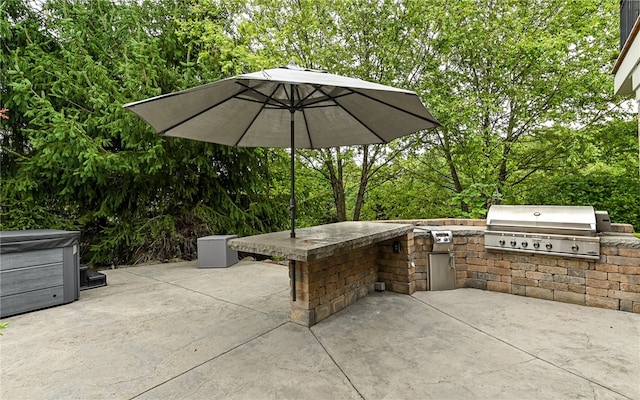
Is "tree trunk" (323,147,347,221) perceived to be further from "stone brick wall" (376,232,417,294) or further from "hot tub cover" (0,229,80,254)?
"hot tub cover" (0,229,80,254)

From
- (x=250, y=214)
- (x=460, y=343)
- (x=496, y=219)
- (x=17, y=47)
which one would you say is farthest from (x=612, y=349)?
(x=17, y=47)

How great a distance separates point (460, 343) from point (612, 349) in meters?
1.19

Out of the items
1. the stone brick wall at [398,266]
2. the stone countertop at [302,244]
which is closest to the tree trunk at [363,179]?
the stone brick wall at [398,266]

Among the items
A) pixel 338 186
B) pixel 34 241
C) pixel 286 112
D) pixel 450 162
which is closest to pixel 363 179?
pixel 338 186

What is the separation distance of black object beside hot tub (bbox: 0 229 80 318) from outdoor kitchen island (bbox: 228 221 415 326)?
226cm

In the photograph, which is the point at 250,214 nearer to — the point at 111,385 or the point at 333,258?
the point at 333,258

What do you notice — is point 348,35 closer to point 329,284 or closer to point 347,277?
point 347,277

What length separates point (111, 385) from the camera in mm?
2008

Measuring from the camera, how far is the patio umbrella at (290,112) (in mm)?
2551

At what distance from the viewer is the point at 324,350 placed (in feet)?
8.11

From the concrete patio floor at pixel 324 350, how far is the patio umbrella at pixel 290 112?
126cm

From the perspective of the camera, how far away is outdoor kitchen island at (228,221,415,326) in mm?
2682

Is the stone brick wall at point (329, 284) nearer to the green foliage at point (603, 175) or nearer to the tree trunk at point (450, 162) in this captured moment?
the tree trunk at point (450, 162)

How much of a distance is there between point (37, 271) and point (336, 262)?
10.9 feet
